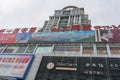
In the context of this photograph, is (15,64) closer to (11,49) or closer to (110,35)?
(11,49)

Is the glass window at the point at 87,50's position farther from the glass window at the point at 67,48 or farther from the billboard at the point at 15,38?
the billboard at the point at 15,38

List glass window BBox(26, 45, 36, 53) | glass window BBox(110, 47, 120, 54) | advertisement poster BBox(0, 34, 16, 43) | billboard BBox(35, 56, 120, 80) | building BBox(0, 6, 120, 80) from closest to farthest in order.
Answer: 1. billboard BBox(35, 56, 120, 80)
2. building BBox(0, 6, 120, 80)
3. glass window BBox(110, 47, 120, 54)
4. glass window BBox(26, 45, 36, 53)
5. advertisement poster BBox(0, 34, 16, 43)

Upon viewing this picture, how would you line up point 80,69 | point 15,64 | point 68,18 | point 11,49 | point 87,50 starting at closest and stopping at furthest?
point 80,69 → point 15,64 → point 87,50 → point 11,49 → point 68,18

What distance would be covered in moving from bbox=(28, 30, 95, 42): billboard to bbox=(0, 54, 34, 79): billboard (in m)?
4.65

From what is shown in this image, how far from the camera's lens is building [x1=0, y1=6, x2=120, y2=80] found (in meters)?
18.4

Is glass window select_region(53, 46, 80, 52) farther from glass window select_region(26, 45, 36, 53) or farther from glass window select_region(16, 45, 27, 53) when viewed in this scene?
glass window select_region(16, 45, 27, 53)

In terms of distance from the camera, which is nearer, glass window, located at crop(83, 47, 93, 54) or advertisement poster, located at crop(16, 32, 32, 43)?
glass window, located at crop(83, 47, 93, 54)

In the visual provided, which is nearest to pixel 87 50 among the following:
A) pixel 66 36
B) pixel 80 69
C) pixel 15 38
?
pixel 80 69

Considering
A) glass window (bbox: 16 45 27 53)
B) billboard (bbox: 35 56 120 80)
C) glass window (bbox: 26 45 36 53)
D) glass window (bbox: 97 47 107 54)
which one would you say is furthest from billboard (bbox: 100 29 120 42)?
glass window (bbox: 16 45 27 53)

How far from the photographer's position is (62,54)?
848 inches

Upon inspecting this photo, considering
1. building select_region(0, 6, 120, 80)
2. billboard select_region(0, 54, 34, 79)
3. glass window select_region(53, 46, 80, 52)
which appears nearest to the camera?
building select_region(0, 6, 120, 80)

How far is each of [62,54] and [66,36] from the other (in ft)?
14.5

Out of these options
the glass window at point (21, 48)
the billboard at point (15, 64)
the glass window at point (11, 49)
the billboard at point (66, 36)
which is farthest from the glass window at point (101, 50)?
the glass window at point (11, 49)

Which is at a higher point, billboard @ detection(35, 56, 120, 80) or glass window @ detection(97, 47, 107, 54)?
glass window @ detection(97, 47, 107, 54)
